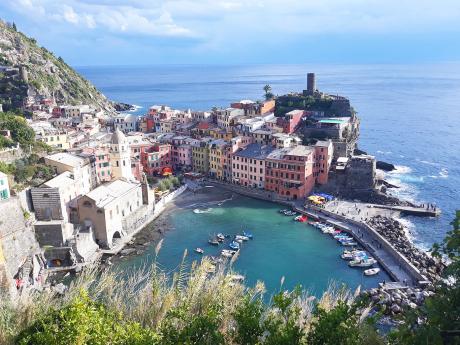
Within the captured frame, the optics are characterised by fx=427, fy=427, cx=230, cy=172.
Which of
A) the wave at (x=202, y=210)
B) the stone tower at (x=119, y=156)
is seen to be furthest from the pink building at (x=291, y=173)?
the stone tower at (x=119, y=156)

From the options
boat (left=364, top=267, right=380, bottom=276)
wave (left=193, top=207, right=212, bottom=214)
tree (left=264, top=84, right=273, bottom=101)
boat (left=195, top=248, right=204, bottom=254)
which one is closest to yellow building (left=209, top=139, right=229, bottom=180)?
wave (left=193, top=207, right=212, bottom=214)

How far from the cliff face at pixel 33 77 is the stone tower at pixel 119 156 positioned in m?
45.6

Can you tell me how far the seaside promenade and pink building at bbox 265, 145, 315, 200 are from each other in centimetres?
147

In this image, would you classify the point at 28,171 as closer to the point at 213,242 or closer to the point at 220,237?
the point at 213,242

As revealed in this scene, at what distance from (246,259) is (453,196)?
32.7 m

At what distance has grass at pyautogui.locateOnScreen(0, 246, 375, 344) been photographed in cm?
1187

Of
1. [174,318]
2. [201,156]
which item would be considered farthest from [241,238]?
[174,318]

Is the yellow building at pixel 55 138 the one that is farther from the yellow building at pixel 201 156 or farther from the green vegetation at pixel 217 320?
the green vegetation at pixel 217 320

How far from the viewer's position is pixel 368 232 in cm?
4431

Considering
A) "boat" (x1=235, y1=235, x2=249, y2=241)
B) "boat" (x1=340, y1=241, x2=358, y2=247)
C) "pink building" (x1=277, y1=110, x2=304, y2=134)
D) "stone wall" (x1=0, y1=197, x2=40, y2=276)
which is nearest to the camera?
"stone wall" (x1=0, y1=197, x2=40, y2=276)

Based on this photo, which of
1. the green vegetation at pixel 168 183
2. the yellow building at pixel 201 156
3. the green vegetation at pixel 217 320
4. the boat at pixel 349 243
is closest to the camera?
the green vegetation at pixel 217 320

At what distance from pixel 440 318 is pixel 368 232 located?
1421 inches

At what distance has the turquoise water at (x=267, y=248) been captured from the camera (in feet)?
122

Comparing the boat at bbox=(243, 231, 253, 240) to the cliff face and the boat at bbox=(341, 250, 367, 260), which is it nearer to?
the boat at bbox=(341, 250, 367, 260)
